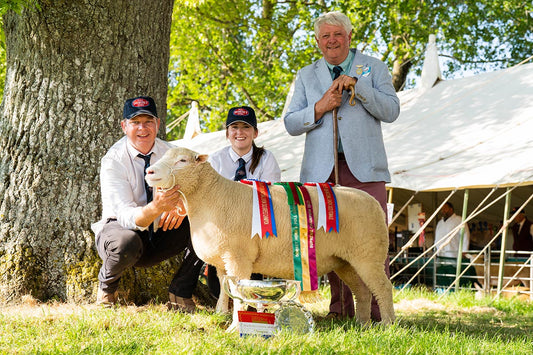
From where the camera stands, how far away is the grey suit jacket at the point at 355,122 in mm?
4480

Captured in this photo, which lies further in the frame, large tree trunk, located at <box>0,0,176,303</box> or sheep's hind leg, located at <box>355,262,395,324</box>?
large tree trunk, located at <box>0,0,176,303</box>

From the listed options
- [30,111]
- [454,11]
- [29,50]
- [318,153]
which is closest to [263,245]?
[318,153]

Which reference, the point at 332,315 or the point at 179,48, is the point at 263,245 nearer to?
the point at 332,315

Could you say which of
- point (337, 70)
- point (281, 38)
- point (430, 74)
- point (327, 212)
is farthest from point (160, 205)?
point (281, 38)

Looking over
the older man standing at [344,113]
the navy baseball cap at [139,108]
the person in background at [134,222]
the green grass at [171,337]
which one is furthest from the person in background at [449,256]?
the navy baseball cap at [139,108]

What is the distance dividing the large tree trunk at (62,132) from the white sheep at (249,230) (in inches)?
47.5

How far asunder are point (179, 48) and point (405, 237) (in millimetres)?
10525

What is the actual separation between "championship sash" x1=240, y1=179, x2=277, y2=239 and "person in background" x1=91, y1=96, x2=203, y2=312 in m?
0.50

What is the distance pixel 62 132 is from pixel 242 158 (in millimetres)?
1397

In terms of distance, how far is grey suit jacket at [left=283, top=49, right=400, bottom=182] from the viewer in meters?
4.48

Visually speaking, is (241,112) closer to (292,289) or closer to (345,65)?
(345,65)

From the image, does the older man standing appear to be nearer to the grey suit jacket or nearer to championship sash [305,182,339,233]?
the grey suit jacket

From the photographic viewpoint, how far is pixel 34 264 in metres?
4.55

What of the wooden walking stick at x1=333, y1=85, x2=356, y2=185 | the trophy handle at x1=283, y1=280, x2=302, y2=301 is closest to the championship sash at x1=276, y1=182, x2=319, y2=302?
the trophy handle at x1=283, y1=280, x2=302, y2=301
